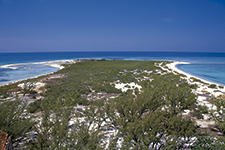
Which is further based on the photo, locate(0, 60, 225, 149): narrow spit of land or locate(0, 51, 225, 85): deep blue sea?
locate(0, 51, 225, 85): deep blue sea

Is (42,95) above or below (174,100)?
below

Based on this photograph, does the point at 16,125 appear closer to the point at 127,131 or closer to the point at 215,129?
the point at 127,131

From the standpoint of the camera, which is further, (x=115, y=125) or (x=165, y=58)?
(x=165, y=58)

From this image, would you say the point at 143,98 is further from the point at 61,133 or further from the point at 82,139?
the point at 61,133

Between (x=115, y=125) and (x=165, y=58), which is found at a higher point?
(x=165, y=58)

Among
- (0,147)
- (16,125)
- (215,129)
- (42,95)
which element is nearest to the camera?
(0,147)

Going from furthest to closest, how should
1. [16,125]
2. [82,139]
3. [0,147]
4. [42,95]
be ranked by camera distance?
[42,95]
[16,125]
[82,139]
[0,147]

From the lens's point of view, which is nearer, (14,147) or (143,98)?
(14,147)

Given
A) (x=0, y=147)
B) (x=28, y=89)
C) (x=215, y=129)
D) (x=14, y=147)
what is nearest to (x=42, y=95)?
(x=28, y=89)

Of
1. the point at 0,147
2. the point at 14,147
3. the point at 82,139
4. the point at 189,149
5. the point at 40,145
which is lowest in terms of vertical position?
the point at 189,149

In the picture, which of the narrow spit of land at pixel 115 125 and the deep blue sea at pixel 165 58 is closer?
the narrow spit of land at pixel 115 125

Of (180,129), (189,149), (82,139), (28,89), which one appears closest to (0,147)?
(82,139)
